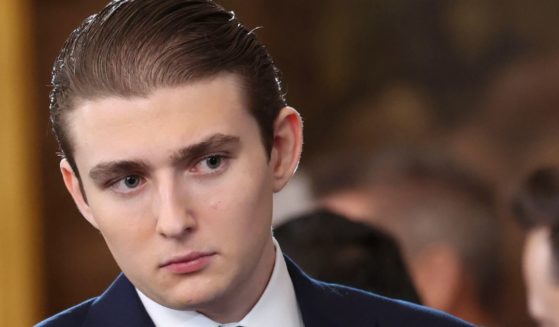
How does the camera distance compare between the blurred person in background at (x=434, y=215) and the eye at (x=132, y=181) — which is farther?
the blurred person in background at (x=434, y=215)

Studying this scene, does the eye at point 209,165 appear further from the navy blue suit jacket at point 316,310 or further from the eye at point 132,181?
the navy blue suit jacket at point 316,310

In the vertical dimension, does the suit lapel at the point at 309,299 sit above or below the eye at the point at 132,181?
below

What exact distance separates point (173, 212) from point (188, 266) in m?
0.06

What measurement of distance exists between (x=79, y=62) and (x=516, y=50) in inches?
71.5

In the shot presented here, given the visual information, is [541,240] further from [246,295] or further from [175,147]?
[175,147]

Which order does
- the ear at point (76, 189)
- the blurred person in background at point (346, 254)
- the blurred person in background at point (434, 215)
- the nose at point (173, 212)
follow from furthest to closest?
the blurred person in background at point (434, 215) < the blurred person in background at point (346, 254) < the ear at point (76, 189) < the nose at point (173, 212)

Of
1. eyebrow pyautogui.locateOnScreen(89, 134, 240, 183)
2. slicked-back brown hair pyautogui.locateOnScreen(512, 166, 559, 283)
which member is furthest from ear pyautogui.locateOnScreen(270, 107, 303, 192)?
slicked-back brown hair pyautogui.locateOnScreen(512, 166, 559, 283)

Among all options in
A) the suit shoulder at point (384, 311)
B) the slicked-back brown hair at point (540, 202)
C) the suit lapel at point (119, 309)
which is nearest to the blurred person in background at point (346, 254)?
the slicked-back brown hair at point (540, 202)

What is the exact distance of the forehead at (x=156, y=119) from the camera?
1.27 metres

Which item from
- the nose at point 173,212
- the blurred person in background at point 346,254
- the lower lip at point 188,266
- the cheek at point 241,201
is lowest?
the blurred person in background at point 346,254

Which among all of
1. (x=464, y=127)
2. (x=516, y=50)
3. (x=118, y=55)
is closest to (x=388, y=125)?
(x=464, y=127)

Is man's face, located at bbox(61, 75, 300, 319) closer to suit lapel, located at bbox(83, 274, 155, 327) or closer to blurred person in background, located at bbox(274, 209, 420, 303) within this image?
suit lapel, located at bbox(83, 274, 155, 327)

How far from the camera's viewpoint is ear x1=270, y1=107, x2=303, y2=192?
4.66ft

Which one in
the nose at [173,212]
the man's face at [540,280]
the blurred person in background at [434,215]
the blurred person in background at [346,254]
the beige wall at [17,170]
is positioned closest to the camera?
the nose at [173,212]
